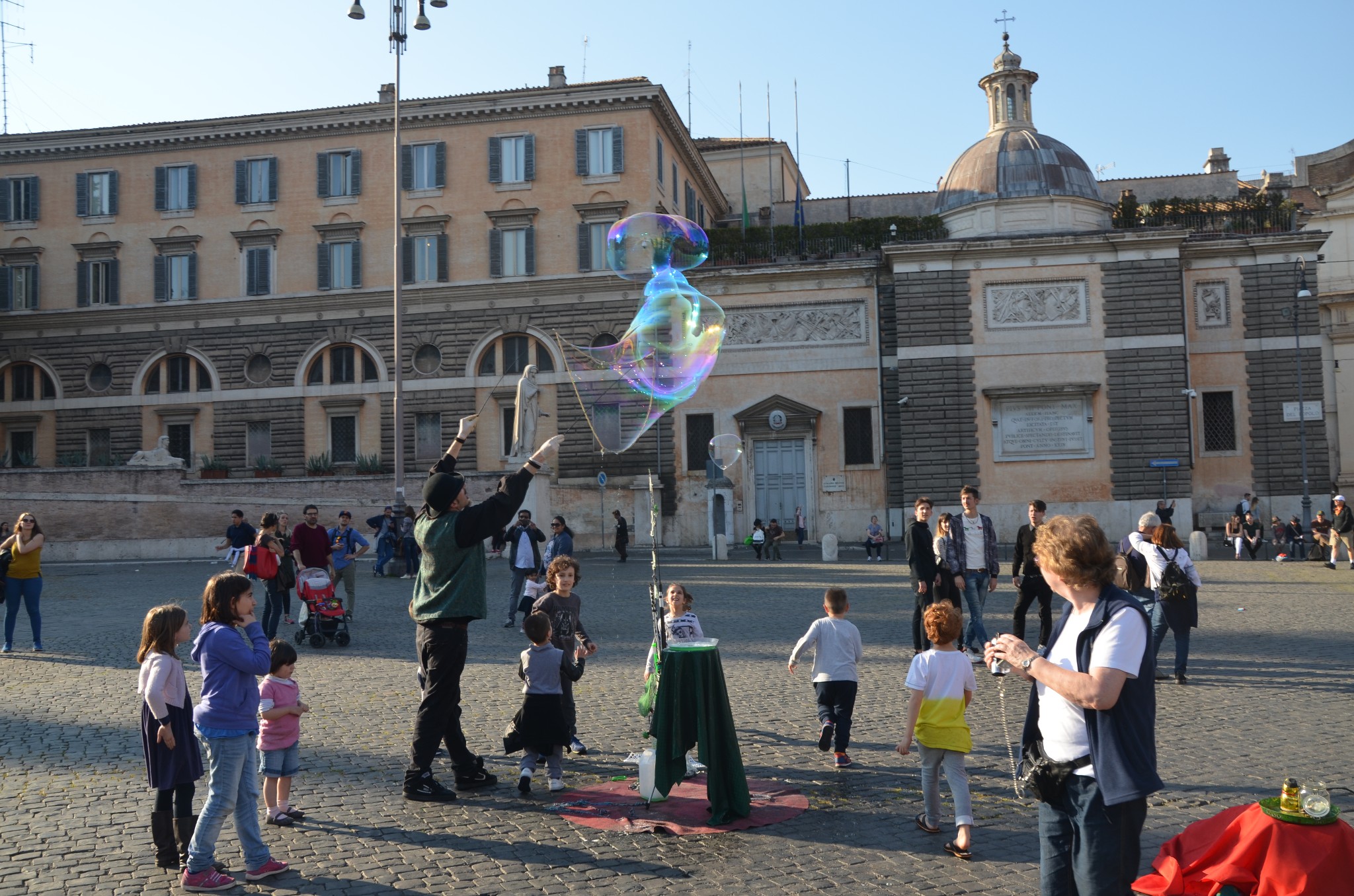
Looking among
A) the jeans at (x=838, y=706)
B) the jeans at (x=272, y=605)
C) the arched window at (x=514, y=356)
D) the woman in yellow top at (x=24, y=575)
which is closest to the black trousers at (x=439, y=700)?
the jeans at (x=838, y=706)

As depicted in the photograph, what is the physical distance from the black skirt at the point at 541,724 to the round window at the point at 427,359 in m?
31.1

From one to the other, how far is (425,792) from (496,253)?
31.4 meters

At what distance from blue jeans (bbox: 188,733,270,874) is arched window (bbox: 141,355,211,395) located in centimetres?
3563

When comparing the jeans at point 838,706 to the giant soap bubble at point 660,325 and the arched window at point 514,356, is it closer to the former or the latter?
the giant soap bubble at point 660,325

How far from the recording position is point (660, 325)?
11.5 m

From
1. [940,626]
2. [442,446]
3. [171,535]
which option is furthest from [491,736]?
[442,446]

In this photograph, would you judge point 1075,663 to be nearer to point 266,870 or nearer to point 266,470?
point 266,870

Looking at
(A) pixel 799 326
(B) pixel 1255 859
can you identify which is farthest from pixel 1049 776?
(A) pixel 799 326

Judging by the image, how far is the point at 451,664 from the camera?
22.4ft

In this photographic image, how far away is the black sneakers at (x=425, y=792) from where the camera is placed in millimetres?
6664

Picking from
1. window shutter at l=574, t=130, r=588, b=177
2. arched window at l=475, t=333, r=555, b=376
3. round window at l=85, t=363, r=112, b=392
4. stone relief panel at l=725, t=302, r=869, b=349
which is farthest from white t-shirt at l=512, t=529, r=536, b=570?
round window at l=85, t=363, r=112, b=392

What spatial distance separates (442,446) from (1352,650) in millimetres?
28922

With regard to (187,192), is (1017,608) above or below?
below

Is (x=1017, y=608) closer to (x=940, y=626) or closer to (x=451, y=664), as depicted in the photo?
(x=940, y=626)
